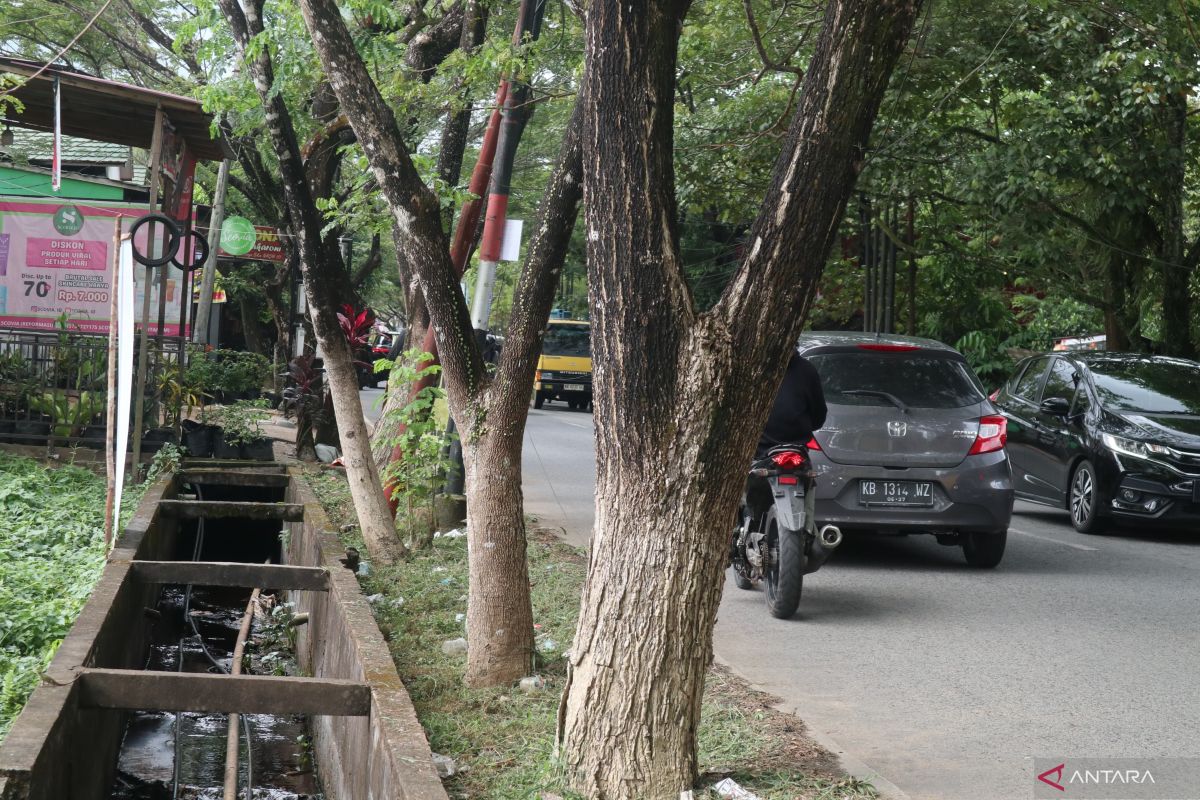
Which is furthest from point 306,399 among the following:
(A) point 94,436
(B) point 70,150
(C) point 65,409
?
(B) point 70,150

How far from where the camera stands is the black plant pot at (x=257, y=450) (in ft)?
42.7

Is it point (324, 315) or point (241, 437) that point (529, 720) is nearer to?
point (324, 315)

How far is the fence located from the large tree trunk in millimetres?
8932

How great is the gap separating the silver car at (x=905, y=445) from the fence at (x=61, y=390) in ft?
22.0

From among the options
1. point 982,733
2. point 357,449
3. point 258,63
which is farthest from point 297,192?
point 982,733

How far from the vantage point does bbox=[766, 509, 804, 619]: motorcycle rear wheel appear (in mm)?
7598

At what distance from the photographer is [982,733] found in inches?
212

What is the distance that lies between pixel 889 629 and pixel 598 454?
12.5 ft

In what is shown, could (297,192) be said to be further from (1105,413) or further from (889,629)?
(1105,413)

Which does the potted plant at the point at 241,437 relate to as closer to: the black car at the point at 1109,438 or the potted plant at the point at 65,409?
the potted plant at the point at 65,409

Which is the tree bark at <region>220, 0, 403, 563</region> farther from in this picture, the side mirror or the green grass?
the side mirror

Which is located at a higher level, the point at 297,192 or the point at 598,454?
the point at 297,192

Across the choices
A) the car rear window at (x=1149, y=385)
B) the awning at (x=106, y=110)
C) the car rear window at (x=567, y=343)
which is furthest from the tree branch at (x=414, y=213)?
the car rear window at (x=567, y=343)

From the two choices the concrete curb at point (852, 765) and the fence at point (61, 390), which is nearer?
the concrete curb at point (852, 765)
